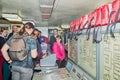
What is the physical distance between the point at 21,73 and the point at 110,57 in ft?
5.26

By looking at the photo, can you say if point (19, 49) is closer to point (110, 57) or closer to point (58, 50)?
point (110, 57)

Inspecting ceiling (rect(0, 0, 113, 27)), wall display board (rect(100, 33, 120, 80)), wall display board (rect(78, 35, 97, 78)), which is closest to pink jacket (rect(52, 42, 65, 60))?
ceiling (rect(0, 0, 113, 27))

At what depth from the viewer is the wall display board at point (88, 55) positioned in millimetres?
1396

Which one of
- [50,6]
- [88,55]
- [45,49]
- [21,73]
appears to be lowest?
[21,73]

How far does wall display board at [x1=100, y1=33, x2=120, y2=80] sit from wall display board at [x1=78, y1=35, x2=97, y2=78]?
0.52ft

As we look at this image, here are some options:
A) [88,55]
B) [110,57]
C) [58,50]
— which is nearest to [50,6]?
[58,50]

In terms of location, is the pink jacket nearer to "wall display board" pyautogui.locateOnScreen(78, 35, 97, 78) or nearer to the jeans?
the jeans

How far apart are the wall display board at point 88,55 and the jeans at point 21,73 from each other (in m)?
0.89

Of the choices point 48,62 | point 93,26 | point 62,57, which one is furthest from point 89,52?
point 62,57

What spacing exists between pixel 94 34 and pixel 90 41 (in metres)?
0.17

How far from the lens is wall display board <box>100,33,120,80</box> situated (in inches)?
40.2

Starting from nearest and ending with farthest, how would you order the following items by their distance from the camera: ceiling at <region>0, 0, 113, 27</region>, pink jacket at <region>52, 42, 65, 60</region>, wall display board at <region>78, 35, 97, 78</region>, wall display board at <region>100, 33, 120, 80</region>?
1. wall display board at <region>100, 33, 120, 80</region>
2. wall display board at <region>78, 35, 97, 78</region>
3. pink jacket at <region>52, 42, 65, 60</region>
4. ceiling at <region>0, 0, 113, 27</region>

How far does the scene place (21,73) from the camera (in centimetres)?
238

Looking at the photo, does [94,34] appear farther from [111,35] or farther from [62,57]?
[62,57]
